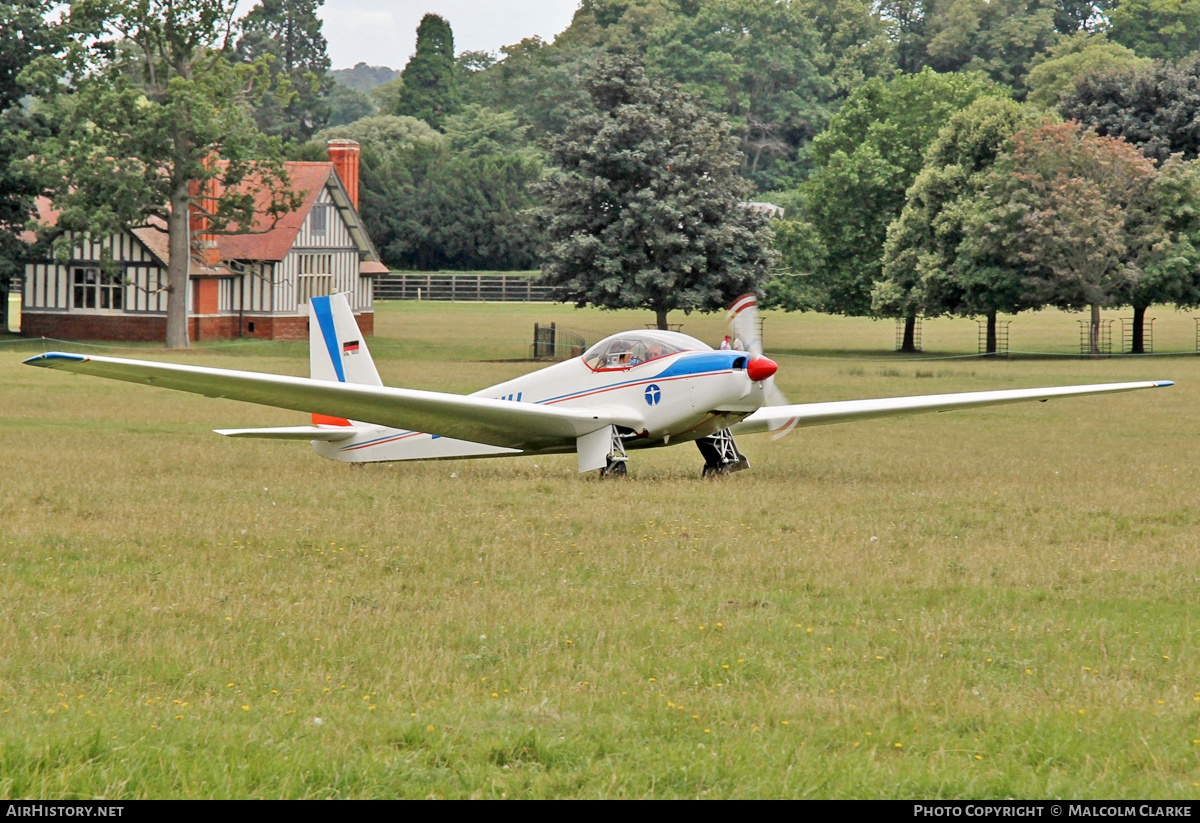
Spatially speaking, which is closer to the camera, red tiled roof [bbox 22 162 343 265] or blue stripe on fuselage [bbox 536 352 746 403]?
blue stripe on fuselage [bbox 536 352 746 403]

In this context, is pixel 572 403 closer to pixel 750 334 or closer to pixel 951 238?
pixel 750 334

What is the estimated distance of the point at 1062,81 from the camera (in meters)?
108

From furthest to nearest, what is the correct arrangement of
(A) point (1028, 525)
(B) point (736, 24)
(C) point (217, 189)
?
1. (B) point (736, 24)
2. (C) point (217, 189)
3. (A) point (1028, 525)

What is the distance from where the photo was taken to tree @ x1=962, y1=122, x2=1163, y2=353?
54031 mm

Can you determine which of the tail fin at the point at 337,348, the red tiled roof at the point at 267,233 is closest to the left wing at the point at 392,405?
the tail fin at the point at 337,348

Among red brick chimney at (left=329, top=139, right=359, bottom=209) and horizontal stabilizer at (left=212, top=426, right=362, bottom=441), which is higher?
red brick chimney at (left=329, top=139, right=359, bottom=209)

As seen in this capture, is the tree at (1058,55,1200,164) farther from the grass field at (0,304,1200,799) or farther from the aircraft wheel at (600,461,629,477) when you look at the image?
the aircraft wheel at (600,461,629,477)

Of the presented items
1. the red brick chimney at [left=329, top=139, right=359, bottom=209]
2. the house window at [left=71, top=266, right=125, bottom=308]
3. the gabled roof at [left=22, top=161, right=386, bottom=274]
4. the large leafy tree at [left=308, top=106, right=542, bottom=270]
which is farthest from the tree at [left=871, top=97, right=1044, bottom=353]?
the large leafy tree at [left=308, top=106, right=542, bottom=270]

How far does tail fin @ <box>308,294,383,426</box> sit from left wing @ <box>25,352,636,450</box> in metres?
1.84

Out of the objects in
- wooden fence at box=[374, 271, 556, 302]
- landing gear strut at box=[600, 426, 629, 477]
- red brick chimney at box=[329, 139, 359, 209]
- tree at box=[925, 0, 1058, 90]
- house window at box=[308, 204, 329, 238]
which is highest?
tree at box=[925, 0, 1058, 90]

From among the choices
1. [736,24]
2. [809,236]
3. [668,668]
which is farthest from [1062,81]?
[668,668]

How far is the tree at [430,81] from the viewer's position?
145500 millimetres

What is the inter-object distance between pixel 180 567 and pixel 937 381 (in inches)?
1292
